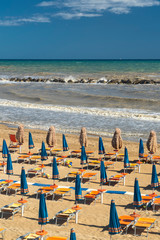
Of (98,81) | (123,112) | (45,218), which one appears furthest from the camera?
(98,81)

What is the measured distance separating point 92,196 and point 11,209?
9.99 feet

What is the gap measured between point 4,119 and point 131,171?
1679 centimetres

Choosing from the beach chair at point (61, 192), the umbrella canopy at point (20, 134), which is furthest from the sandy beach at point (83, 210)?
the umbrella canopy at point (20, 134)

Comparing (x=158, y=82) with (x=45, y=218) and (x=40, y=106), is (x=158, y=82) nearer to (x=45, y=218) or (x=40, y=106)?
(x=40, y=106)

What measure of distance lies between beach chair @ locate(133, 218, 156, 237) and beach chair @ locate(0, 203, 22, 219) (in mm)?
4094

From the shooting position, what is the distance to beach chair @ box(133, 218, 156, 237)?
38.2ft

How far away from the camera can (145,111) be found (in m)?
35.4

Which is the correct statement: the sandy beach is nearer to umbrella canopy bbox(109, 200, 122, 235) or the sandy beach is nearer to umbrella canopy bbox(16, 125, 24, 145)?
umbrella canopy bbox(109, 200, 122, 235)

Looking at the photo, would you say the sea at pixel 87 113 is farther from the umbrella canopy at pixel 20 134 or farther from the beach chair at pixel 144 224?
the beach chair at pixel 144 224

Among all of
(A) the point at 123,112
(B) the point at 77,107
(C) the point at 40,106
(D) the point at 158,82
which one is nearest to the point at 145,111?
(A) the point at 123,112

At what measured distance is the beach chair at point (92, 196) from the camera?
1424cm

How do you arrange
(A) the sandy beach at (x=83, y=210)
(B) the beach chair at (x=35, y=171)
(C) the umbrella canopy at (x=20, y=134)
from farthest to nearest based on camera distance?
1. (C) the umbrella canopy at (x=20, y=134)
2. (B) the beach chair at (x=35, y=171)
3. (A) the sandy beach at (x=83, y=210)

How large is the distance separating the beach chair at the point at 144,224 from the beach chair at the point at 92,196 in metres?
2.52

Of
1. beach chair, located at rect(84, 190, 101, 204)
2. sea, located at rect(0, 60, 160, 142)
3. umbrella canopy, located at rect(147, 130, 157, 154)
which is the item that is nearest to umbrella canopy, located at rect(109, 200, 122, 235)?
beach chair, located at rect(84, 190, 101, 204)
